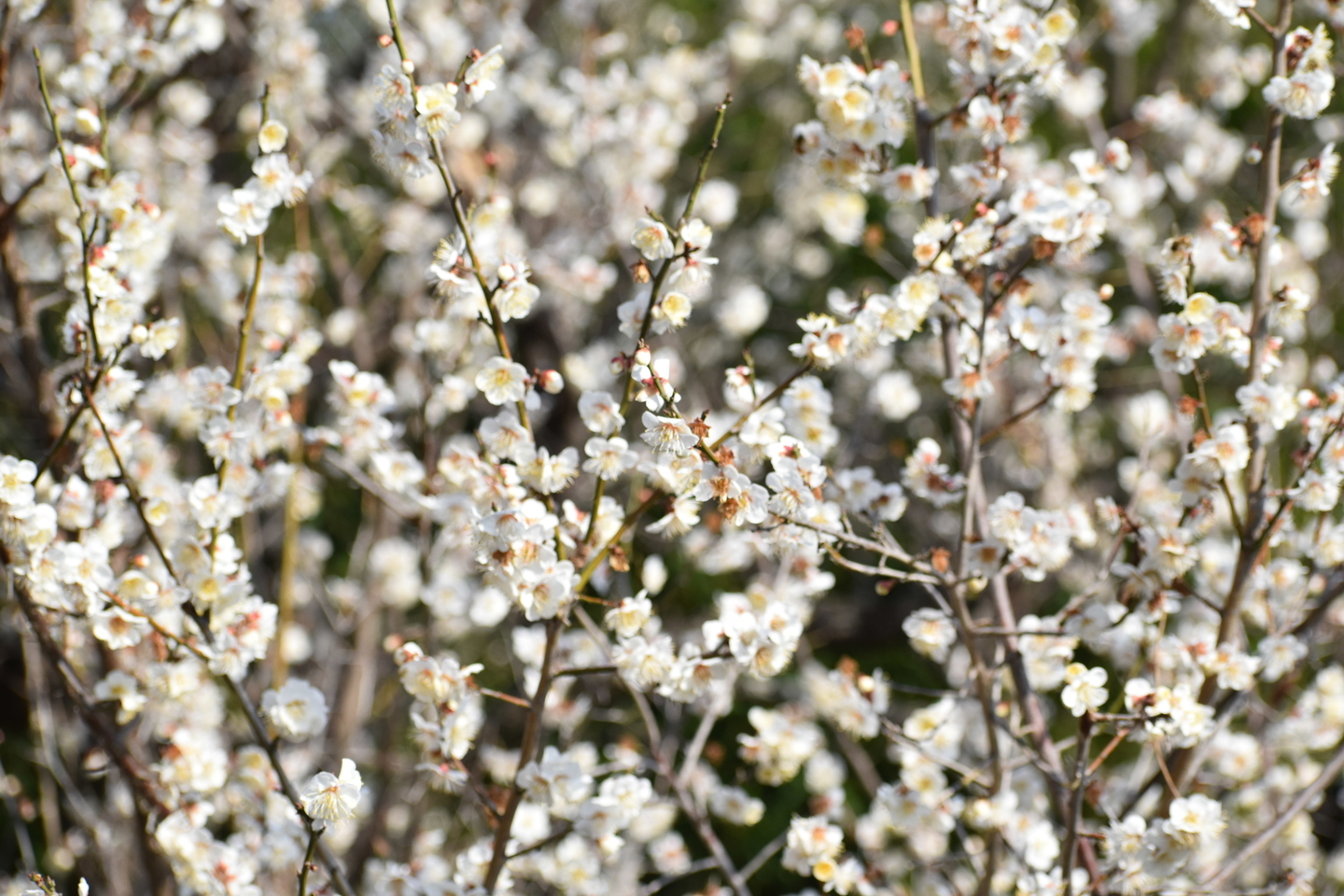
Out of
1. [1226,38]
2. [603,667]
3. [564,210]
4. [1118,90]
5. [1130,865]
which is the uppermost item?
[1226,38]

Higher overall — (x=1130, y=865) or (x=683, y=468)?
(x=683, y=468)

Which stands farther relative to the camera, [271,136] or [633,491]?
[633,491]

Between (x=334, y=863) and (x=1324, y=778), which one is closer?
(x=334, y=863)

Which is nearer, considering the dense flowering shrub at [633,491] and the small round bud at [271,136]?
the dense flowering shrub at [633,491]

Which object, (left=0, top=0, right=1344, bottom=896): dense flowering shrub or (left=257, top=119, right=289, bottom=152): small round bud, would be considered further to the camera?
(left=257, top=119, right=289, bottom=152): small round bud

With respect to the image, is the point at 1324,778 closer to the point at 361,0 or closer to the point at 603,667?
the point at 603,667

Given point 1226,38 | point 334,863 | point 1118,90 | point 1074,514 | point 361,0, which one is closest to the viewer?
point 334,863

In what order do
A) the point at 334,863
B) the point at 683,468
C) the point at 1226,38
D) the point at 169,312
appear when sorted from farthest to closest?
the point at 1226,38
the point at 169,312
the point at 334,863
the point at 683,468

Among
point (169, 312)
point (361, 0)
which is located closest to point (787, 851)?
point (169, 312)
